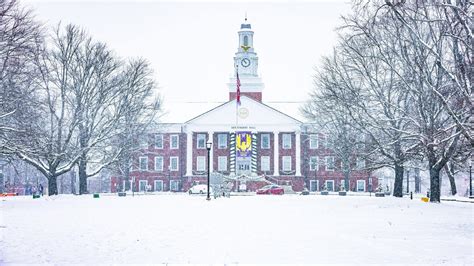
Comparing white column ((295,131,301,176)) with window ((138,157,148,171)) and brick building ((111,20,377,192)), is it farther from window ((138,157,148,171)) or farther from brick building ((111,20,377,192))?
window ((138,157,148,171))

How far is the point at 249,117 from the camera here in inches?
2945

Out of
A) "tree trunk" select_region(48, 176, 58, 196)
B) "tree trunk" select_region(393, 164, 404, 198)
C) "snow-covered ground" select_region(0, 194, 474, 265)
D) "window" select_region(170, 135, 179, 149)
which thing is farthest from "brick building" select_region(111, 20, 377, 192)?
"snow-covered ground" select_region(0, 194, 474, 265)

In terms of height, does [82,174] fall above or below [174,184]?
above

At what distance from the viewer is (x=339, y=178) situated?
74000mm

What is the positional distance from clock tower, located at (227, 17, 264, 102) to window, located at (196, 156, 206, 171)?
32.7ft

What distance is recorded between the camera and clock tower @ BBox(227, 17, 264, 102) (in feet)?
249

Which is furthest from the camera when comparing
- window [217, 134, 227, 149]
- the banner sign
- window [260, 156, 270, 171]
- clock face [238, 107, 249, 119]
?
window [217, 134, 227, 149]

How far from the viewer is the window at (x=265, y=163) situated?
7419cm

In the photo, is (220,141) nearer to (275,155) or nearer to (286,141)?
(275,155)

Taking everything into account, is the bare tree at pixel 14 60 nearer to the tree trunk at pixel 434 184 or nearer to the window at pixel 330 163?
the tree trunk at pixel 434 184

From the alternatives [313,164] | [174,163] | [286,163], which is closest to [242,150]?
[286,163]

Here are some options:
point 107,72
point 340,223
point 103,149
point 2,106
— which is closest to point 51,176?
point 103,149

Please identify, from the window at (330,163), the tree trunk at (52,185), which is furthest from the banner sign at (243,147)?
the tree trunk at (52,185)

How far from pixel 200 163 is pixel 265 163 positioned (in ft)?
28.7
